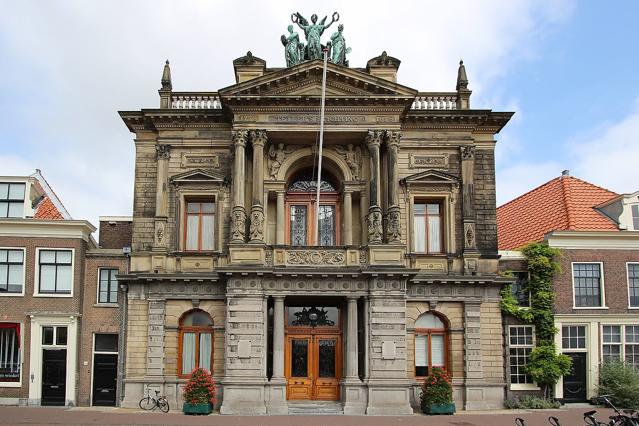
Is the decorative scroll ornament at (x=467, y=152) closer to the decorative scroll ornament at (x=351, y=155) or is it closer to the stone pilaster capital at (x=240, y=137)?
the decorative scroll ornament at (x=351, y=155)

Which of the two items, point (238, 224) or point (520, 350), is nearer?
point (238, 224)

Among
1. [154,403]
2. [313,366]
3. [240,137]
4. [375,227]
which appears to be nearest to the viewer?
[154,403]

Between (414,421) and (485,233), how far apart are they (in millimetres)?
9508

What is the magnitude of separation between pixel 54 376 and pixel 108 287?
4351 mm

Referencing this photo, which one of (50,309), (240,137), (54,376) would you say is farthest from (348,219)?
(54,376)

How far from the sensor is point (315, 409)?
29.1 meters

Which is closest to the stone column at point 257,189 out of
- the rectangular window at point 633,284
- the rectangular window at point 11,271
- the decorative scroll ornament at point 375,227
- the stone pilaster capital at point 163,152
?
the stone pilaster capital at point 163,152

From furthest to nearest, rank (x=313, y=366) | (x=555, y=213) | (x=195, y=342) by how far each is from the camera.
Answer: (x=555, y=213) → (x=195, y=342) → (x=313, y=366)

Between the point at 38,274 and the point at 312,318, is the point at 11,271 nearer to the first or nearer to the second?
the point at 38,274

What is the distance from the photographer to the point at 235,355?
29156 millimetres

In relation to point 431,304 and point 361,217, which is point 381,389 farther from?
point 361,217

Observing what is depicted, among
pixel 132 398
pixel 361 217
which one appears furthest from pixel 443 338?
pixel 132 398

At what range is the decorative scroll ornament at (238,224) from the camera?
30.0 m

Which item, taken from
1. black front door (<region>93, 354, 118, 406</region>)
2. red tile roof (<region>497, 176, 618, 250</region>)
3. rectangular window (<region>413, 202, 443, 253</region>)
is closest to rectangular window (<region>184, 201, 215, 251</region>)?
black front door (<region>93, 354, 118, 406</region>)
